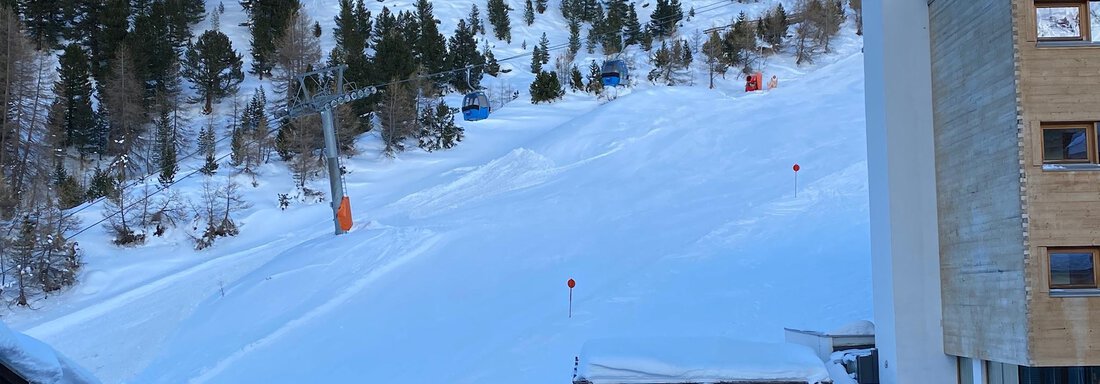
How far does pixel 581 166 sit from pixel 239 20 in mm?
33677

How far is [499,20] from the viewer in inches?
2314

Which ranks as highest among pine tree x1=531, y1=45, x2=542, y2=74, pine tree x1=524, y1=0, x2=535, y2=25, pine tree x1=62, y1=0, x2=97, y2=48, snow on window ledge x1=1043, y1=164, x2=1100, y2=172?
pine tree x1=524, y1=0, x2=535, y2=25

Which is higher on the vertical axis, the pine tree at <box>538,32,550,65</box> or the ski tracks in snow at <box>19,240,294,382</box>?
the pine tree at <box>538,32,550,65</box>

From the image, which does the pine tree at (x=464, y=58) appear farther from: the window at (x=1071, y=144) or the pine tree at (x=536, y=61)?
the window at (x=1071, y=144)

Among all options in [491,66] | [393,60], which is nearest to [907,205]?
[393,60]

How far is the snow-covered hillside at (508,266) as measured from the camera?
14898 millimetres

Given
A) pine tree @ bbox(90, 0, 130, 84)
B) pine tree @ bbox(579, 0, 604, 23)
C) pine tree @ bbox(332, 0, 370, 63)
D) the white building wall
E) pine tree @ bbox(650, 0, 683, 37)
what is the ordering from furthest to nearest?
pine tree @ bbox(579, 0, 604, 23) < pine tree @ bbox(650, 0, 683, 37) < pine tree @ bbox(332, 0, 370, 63) < pine tree @ bbox(90, 0, 130, 84) < the white building wall

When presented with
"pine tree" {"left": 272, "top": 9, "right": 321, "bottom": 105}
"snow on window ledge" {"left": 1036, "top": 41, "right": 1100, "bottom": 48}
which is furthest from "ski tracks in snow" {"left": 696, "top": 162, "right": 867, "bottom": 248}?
"pine tree" {"left": 272, "top": 9, "right": 321, "bottom": 105}

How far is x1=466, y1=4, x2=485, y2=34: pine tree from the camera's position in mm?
57688

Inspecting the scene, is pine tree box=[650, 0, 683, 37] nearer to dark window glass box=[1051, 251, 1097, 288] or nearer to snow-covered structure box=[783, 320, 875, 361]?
snow-covered structure box=[783, 320, 875, 361]

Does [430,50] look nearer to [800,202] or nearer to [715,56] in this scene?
[715,56]

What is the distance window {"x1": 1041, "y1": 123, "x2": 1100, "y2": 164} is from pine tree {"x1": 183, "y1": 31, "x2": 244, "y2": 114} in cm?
3748

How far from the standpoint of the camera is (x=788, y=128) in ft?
98.7

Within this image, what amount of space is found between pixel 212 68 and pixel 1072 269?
125 ft
